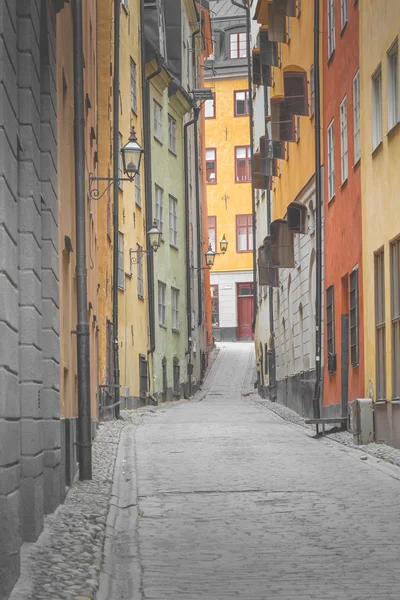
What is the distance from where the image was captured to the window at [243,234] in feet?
215

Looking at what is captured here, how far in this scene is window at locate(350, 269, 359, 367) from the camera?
2086cm

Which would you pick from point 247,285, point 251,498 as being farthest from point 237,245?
point 251,498

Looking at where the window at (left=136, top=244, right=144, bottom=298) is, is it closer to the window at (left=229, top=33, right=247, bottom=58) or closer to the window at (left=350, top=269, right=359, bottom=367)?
the window at (left=350, top=269, right=359, bottom=367)

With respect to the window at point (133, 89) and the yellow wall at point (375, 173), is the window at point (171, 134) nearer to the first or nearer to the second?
the window at point (133, 89)

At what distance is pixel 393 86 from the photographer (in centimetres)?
1755

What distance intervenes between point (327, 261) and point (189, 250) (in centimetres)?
1969

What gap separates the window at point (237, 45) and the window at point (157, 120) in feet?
90.4

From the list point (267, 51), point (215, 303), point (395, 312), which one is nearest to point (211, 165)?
point (215, 303)

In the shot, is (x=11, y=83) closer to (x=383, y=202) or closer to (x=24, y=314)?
(x=24, y=314)

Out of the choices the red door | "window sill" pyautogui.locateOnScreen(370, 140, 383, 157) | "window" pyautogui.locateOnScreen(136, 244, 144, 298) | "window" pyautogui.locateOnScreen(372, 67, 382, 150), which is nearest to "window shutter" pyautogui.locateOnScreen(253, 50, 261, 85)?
"window" pyautogui.locateOnScreen(136, 244, 144, 298)

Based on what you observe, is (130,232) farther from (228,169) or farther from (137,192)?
(228,169)

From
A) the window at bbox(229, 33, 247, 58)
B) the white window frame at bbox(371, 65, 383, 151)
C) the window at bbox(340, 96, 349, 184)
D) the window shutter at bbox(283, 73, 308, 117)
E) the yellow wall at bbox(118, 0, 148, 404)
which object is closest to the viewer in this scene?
the white window frame at bbox(371, 65, 383, 151)

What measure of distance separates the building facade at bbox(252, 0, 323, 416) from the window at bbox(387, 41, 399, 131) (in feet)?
27.9

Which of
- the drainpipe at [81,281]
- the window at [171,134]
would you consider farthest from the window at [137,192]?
the drainpipe at [81,281]
